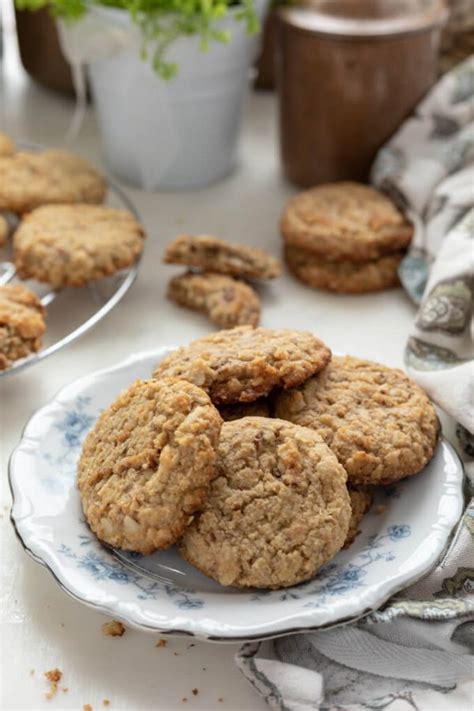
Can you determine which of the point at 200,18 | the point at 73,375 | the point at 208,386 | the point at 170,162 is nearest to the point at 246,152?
the point at 170,162

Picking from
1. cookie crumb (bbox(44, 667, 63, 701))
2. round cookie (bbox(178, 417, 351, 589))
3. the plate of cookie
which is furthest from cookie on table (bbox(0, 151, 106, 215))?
cookie crumb (bbox(44, 667, 63, 701))

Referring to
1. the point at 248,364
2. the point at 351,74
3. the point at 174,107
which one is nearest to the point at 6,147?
the point at 174,107

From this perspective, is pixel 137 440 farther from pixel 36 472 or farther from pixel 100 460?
pixel 36 472

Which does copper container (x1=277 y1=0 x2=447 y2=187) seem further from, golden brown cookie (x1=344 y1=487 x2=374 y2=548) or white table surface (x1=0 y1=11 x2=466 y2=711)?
golden brown cookie (x1=344 y1=487 x2=374 y2=548)

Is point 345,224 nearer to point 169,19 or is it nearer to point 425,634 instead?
point 169,19

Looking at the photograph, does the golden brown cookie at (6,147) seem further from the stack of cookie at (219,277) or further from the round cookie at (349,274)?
the round cookie at (349,274)

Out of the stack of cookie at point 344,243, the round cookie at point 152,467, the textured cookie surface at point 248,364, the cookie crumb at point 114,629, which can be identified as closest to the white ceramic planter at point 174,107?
the stack of cookie at point 344,243

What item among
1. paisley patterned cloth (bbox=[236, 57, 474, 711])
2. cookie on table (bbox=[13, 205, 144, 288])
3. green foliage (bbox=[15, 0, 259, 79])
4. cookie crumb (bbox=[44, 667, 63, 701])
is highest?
green foliage (bbox=[15, 0, 259, 79])
